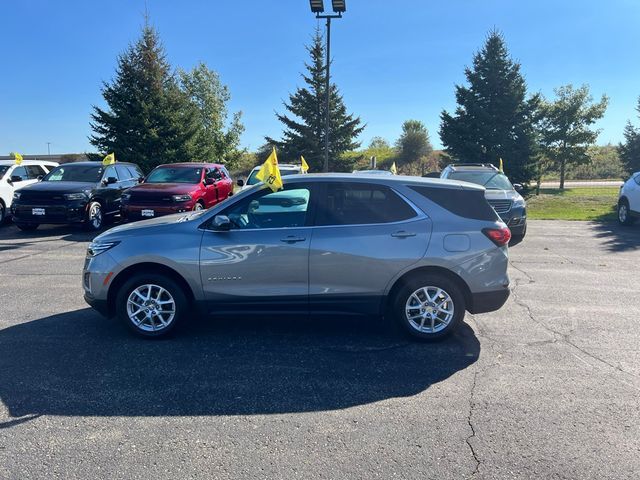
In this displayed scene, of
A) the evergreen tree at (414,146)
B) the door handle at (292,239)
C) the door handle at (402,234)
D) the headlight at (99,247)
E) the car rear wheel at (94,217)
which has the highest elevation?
the evergreen tree at (414,146)

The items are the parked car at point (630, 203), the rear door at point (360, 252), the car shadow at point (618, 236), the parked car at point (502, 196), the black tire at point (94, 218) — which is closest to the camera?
the rear door at point (360, 252)

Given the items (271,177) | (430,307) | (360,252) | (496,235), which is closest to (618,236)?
(496,235)

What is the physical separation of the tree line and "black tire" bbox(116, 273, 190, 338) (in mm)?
21632

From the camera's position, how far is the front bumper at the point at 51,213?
12.5 metres

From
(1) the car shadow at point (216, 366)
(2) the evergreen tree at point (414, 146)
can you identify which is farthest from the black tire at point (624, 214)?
(2) the evergreen tree at point (414, 146)

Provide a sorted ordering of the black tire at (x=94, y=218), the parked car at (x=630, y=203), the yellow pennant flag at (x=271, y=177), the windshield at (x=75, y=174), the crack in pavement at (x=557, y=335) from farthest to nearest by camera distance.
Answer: the parked car at (x=630, y=203)
the windshield at (x=75, y=174)
the black tire at (x=94, y=218)
the yellow pennant flag at (x=271, y=177)
the crack in pavement at (x=557, y=335)

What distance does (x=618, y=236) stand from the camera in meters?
13.1

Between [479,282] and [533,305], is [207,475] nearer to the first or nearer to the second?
[479,282]

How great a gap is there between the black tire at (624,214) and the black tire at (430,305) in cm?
1218

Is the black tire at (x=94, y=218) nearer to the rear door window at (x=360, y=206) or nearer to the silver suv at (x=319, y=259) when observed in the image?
the silver suv at (x=319, y=259)

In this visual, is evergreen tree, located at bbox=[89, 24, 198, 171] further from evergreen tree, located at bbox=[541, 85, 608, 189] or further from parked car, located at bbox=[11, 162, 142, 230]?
evergreen tree, located at bbox=[541, 85, 608, 189]

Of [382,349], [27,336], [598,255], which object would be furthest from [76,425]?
[598,255]

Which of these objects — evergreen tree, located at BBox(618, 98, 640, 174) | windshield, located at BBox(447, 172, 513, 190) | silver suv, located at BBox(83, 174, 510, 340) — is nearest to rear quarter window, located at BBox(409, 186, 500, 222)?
silver suv, located at BBox(83, 174, 510, 340)

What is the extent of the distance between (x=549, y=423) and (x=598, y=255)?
8.09 meters
